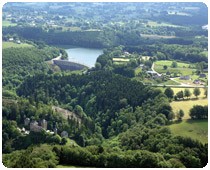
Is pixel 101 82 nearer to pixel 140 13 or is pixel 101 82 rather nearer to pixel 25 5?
pixel 140 13

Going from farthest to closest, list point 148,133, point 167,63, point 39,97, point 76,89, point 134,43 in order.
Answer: point 134,43
point 167,63
point 76,89
point 39,97
point 148,133

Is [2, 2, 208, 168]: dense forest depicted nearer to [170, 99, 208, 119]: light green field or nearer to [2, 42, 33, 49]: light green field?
[2, 42, 33, 49]: light green field

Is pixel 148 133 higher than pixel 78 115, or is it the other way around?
pixel 148 133

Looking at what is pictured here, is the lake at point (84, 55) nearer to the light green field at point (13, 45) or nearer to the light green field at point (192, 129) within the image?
the light green field at point (13, 45)

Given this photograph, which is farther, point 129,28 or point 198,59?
point 129,28

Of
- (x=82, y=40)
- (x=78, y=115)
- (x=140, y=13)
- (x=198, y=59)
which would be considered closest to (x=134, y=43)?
(x=82, y=40)

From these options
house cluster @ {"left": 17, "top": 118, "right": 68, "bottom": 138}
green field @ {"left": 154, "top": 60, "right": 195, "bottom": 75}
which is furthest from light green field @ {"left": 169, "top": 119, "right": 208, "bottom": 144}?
green field @ {"left": 154, "top": 60, "right": 195, "bottom": 75}

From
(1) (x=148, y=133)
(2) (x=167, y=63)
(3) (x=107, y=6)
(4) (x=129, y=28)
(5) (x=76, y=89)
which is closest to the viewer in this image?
(1) (x=148, y=133)
